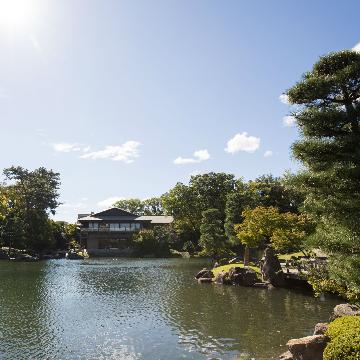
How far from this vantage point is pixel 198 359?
669 inches

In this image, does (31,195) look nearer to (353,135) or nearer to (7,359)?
(7,359)

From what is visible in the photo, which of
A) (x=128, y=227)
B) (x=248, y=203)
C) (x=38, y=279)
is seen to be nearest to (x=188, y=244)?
(x=128, y=227)

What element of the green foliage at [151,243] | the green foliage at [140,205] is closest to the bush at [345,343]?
the green foliage at [151,243]

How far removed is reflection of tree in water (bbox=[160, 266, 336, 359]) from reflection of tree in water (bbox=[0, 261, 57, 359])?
7089 millimetres

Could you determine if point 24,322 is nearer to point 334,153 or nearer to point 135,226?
point 334,153

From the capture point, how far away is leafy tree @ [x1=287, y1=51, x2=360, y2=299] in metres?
15.4

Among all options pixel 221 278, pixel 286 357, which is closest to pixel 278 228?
pixel 221 278

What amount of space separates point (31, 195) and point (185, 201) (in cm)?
3300

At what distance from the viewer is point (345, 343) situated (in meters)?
11.9

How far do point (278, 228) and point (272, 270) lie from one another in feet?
13.4

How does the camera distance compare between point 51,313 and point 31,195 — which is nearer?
point 51,313

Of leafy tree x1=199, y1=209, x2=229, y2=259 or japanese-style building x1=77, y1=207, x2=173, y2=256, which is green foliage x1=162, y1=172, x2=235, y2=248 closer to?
japanese-style building x1=77, y1=207, x2=173, y2=256

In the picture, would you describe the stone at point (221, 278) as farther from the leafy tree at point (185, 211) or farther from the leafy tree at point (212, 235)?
the leafy tree at point (185, 211)

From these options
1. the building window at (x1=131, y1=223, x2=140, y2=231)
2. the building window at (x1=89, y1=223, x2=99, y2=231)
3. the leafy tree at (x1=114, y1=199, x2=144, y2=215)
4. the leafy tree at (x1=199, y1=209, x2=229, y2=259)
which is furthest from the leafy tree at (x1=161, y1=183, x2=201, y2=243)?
the leafy tree at (x1=114, y1=199, x2=144, y2=215)
